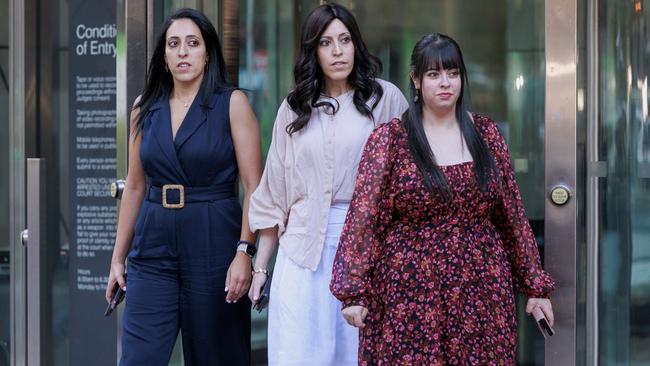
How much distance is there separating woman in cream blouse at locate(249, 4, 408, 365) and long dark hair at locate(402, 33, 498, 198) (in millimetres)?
262

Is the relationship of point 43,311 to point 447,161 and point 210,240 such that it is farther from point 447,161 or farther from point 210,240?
point 447,161

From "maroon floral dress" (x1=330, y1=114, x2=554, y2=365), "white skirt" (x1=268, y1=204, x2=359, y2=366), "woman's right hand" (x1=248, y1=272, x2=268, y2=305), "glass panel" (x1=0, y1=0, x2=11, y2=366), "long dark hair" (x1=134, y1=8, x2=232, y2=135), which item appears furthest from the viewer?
"glass panel" (x1=0, y1=0, x2=11, y2=366)

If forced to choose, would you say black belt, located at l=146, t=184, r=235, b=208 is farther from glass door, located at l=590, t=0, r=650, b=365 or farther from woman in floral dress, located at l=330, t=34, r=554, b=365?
glass door, located at l=590, t=0, r=650, b=365

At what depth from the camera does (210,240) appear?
3580mm

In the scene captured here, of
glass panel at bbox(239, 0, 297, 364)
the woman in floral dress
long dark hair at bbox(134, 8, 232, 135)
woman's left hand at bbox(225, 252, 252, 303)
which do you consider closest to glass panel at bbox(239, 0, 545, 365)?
glass panel at bbox(239, 0, 297, 364)

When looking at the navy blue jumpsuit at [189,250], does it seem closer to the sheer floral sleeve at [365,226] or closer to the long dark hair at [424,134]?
the sheer floral sleeve at [365,226]

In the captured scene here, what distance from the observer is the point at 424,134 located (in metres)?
3.19

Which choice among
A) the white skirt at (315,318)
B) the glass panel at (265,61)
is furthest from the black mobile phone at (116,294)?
the glass panel at (265,61)

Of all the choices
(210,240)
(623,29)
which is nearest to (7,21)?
(210,240)

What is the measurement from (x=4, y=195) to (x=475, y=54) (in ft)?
8.41

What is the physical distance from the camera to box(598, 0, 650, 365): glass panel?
4.19 metres

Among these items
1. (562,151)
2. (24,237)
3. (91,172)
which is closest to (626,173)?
(562,151)

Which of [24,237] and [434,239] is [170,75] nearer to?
[434,239]

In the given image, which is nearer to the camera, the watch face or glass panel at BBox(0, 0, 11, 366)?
the watch face
